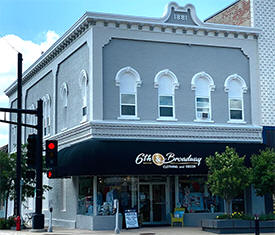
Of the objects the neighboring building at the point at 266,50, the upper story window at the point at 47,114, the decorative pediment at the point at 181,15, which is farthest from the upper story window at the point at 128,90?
the upper story window at the point at 47,114

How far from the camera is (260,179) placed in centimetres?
2512

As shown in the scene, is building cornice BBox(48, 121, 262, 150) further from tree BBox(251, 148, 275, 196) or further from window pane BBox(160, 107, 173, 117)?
tree BBox(251, 148, 275, 196)

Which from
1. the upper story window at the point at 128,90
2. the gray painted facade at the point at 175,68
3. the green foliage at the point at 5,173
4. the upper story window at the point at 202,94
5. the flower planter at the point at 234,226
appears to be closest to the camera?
the flower planter at the point at 234,226

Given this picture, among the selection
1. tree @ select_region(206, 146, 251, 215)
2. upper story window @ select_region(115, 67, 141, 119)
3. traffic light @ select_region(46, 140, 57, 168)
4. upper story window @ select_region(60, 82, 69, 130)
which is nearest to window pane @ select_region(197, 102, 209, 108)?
upper story window @ select_region(115, 67, 141, 119)

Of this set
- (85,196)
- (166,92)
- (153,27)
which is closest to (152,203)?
(85,196)

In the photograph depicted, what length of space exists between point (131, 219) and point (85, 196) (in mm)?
2853

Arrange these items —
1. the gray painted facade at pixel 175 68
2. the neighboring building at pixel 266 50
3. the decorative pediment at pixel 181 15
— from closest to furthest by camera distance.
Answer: the gray painted facade at pixel 175 68 → the decorative pediment at pixel 181 15 → the neighboring building at pixel 266 50

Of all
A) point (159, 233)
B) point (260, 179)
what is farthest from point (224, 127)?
point (159, 233)

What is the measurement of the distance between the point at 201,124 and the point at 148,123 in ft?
9.94

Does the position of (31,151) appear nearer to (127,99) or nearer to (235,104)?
(127,99)

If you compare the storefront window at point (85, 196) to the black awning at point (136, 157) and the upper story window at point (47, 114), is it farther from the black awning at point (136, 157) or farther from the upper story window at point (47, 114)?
the upper story window at point (47, 114)

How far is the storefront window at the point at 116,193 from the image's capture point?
84.2ft

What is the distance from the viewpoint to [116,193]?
2614cm

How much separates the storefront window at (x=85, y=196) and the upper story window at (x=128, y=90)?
3.82m
